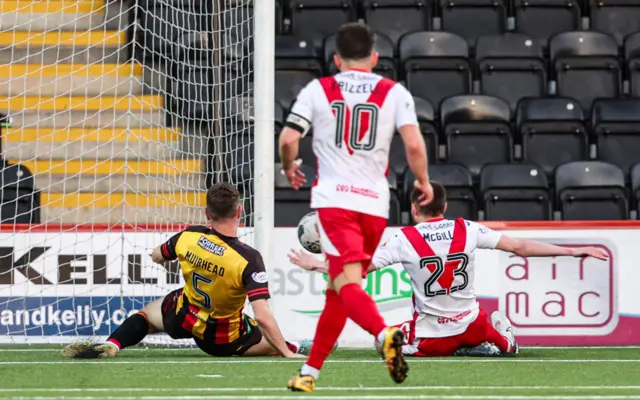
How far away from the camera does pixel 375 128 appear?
5.45 metres

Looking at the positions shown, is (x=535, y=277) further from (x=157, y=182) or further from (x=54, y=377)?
(x=54, y=377)

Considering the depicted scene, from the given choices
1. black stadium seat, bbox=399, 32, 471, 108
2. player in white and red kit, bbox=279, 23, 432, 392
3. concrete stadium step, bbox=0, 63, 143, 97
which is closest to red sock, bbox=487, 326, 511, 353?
player in white and red kit, bbox=279, 23, 432, 392

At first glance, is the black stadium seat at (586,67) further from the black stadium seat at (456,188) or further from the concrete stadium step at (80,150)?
the concrete stadium step at (80,150)

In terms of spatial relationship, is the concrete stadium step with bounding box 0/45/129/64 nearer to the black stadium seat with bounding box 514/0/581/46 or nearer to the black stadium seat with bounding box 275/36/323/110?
the black stadium seat with bounding box 275/36/323/110

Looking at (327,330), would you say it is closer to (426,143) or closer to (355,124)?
(355,124)

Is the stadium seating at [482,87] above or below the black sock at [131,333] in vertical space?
above

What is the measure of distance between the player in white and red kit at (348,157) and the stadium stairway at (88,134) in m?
4.62

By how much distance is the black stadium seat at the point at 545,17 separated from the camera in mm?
13062

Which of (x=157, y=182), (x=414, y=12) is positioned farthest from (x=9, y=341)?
(x=414, y=12)

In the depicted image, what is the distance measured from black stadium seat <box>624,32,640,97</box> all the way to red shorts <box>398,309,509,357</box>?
5201 mm

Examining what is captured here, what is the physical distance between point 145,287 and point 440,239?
2.60 m

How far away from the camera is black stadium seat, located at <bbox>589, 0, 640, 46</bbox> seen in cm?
1317

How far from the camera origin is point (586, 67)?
489 inches

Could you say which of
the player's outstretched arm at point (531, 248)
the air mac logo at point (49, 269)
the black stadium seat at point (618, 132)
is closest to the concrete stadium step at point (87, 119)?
the air mac logo at point (49, 269)
